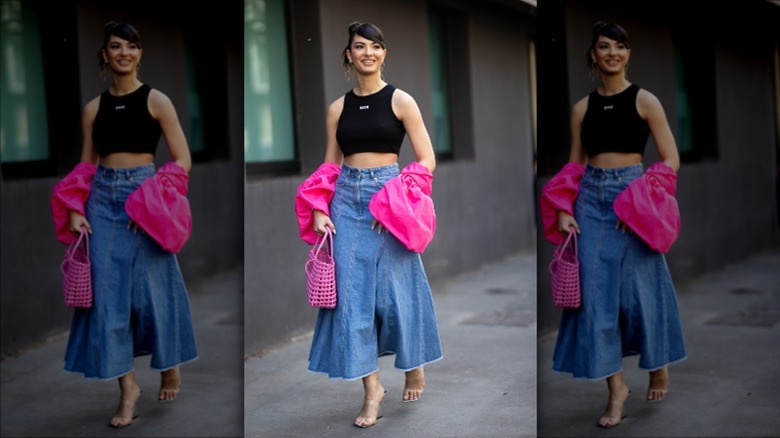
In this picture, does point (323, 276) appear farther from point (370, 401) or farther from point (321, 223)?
point (370, 401)

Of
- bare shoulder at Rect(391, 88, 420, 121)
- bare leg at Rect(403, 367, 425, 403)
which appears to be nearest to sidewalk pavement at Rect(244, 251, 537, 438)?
bare leg at Rect(403, 367, 425, 403)

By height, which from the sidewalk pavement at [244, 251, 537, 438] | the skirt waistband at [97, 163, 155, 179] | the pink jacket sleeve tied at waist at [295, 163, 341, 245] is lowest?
the sidewalk pavement at [244, 251, 537, 438]

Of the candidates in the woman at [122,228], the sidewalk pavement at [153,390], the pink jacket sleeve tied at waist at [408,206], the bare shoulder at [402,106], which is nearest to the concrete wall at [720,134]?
the pink jacket sleeve tied at waist at [408,206]

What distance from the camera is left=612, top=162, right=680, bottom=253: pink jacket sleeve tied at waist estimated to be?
3406 mm

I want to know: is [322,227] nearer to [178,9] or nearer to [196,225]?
[196,225]

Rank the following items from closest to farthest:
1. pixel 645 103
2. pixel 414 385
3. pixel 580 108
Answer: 1. pixel 645 103
2. pixel 580 108
3. pixel 414 385

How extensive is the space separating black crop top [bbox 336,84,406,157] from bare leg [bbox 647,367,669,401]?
1298 millimetres

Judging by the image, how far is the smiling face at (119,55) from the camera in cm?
368

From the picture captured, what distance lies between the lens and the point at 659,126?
3416mm

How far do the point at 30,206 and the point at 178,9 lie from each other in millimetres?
925

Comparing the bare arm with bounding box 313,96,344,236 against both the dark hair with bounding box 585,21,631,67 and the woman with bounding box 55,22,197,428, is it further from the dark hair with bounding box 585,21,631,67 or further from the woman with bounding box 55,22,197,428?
the dark hair with bounding box 585,21,631,67

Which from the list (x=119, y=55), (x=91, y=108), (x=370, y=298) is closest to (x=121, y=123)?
(x=91, y=108)

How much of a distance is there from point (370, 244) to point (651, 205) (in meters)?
1.20

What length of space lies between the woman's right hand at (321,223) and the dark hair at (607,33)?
1.24 m
